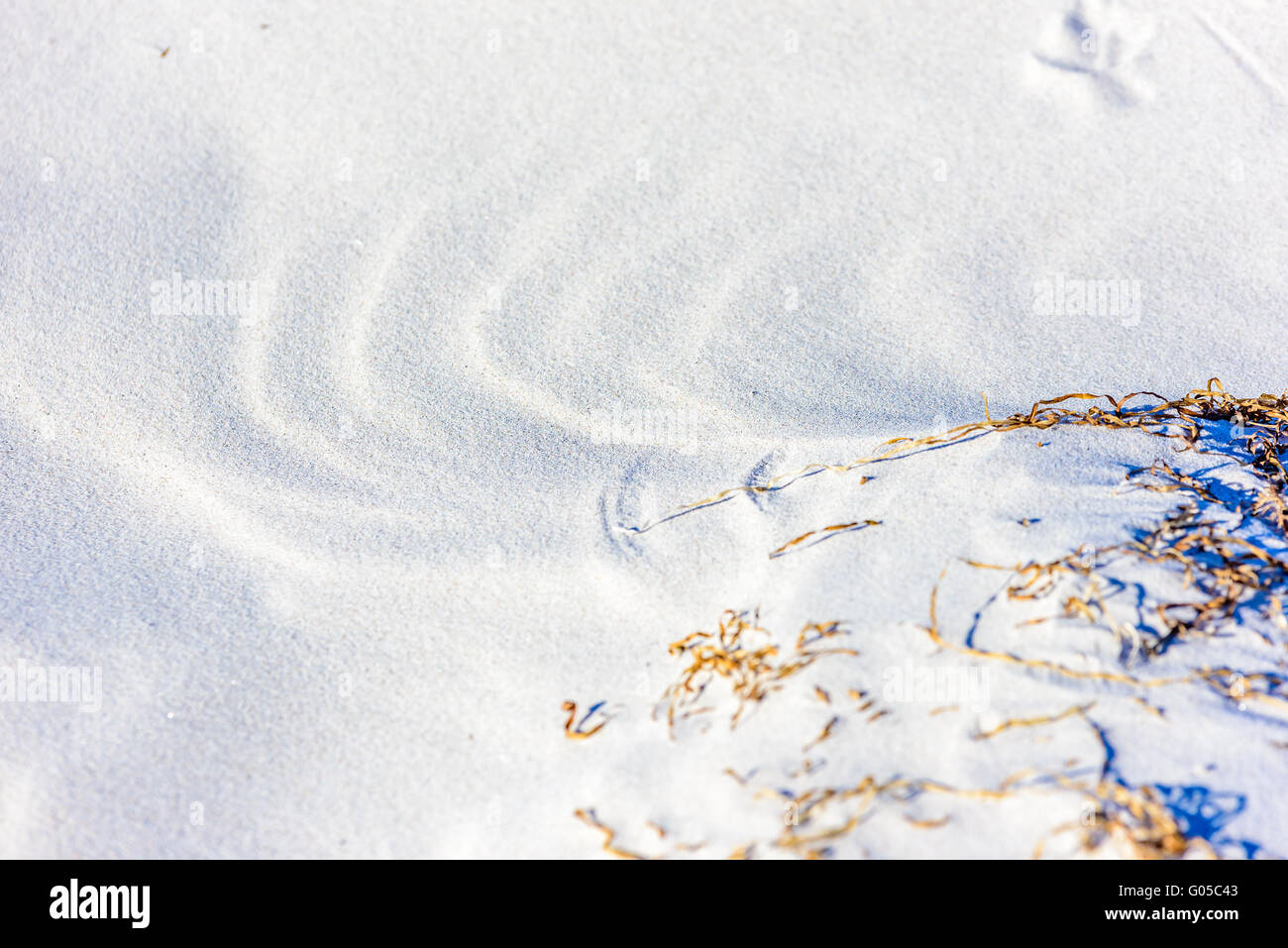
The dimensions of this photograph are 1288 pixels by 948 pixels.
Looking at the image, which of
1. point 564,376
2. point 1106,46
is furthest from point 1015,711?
point 1106,46

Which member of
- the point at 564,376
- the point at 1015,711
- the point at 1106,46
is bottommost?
the point at 1015,711

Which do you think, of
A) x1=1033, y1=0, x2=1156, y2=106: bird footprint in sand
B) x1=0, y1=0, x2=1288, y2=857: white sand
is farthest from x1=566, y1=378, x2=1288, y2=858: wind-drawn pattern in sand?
x1=1033, y1=0, x2=1156, y2=106: bird footprint in sand

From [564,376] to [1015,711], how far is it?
4.51 ft

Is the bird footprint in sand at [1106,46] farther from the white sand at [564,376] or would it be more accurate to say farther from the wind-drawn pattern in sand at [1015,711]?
the wind-drawn pattern in sand at [1015,711]

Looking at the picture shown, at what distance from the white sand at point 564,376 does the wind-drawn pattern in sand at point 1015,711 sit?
0.01m

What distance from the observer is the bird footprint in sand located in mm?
3064

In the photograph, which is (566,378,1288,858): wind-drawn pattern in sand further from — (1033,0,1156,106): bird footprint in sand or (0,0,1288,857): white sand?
(1033,0,1156,106): bird footprint in sand

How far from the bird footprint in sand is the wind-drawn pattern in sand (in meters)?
1.74

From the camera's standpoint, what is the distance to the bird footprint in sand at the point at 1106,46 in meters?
3.06

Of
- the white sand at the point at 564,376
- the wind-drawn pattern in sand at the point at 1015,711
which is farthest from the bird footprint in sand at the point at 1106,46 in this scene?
the wind-drawn pattern in sand at the point at 1015,711

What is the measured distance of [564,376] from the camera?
249 centimetres

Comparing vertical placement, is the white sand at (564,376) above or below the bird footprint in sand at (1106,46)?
below

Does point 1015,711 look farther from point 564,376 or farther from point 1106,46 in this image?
point 1106,46
